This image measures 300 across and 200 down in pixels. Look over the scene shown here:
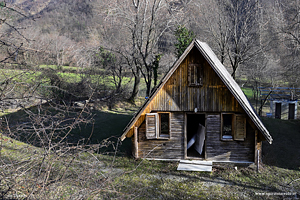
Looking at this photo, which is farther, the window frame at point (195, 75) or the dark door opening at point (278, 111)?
the dark door opening at point (278, 111)

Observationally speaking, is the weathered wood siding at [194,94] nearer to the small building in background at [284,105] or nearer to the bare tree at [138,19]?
the bare tree at [138,19]

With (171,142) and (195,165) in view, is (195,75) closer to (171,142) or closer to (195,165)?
(171,142)

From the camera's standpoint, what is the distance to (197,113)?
1200 cm

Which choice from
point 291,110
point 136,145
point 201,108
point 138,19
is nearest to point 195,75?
point 201,108

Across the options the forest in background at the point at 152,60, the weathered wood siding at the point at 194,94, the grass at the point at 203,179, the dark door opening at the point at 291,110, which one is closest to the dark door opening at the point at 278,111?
the dark door opening at the point at 291,110

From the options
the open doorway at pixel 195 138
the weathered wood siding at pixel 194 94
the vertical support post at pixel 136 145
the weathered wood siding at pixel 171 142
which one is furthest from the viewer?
the open doorway at pixel 195 138

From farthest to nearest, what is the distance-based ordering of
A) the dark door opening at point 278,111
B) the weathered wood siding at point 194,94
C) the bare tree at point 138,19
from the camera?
the dark door opening at point 278,111, the bare tree at point 138,19, the weathered wood siding at point 194,94

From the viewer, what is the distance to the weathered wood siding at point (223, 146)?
1166cm

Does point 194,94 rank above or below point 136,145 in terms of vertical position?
above

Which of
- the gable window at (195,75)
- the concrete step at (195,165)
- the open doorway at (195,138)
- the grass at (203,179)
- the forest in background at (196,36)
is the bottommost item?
the grass at (203,179)

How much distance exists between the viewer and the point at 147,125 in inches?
476

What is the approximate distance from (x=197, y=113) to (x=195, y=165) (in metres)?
2.48

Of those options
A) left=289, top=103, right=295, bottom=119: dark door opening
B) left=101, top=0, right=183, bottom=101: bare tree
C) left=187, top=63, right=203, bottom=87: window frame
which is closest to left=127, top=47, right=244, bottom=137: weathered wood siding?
left=187, top=63, right=203, bottom=87: window frame

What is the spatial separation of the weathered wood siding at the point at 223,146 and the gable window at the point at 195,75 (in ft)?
5.55
